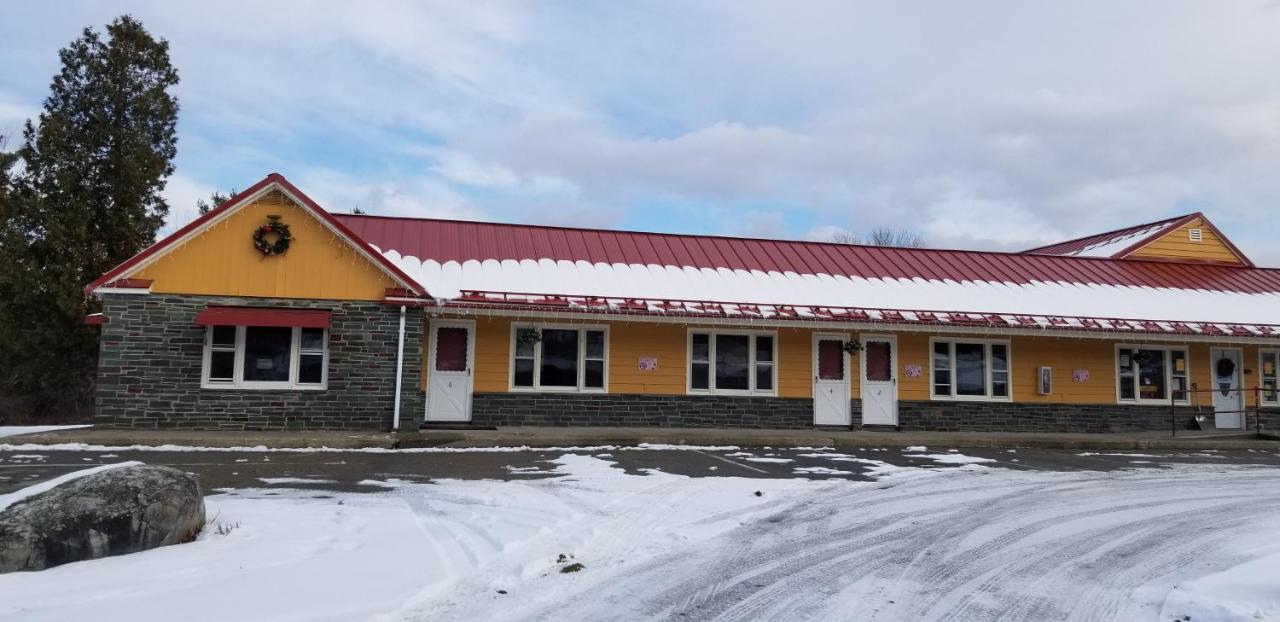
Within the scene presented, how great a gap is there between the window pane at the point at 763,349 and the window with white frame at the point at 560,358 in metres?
3.27

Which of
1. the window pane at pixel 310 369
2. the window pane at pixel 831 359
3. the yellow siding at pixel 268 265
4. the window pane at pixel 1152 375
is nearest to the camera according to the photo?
the yellow siding at pixel 268 265

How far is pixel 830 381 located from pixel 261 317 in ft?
37.4

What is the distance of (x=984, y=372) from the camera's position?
769 inches

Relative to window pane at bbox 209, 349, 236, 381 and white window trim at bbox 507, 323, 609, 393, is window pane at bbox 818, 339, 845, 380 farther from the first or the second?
window pane at bbox 209, 349, 236, 381

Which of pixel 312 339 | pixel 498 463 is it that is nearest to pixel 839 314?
pixel 498 463

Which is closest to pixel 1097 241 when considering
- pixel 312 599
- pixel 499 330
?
pixel 499 330

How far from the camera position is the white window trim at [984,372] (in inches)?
757

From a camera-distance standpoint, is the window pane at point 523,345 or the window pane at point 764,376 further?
the window pane at point 764,376

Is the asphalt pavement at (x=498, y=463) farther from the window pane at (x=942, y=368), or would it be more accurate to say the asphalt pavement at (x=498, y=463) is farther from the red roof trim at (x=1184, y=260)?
the red roof trim at (x=1184, y=260)

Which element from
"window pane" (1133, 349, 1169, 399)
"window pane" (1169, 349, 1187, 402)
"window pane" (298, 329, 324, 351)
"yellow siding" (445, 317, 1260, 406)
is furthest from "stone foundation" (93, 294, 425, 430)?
"window pane" (1169, 349, 1187, 402)

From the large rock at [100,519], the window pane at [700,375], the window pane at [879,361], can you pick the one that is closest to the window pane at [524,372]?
the window pane at [700,375]

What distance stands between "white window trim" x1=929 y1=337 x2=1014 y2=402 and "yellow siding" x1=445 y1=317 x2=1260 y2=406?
0.06m

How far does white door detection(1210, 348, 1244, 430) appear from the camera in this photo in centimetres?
2081

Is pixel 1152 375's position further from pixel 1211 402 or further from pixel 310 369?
pixel 310 369
